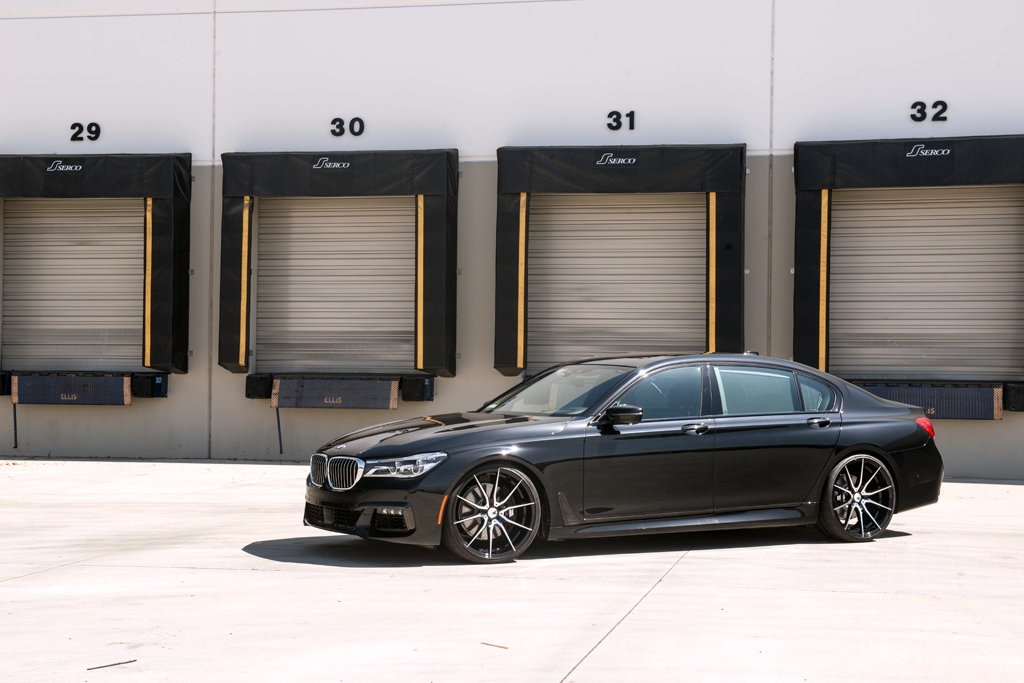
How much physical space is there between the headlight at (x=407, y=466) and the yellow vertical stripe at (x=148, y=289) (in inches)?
373

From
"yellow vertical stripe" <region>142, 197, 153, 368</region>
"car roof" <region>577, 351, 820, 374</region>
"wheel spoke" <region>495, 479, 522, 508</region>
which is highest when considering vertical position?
"yellow vertical stripe" <region>142, 197, 153, 368</region>

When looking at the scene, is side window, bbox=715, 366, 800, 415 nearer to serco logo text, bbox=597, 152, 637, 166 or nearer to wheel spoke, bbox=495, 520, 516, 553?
wheel spoke, bbox=495, 520, 516, 553

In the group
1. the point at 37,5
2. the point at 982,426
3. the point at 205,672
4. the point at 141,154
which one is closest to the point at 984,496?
the point at 982,426

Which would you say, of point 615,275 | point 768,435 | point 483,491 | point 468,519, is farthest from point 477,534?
point 615,275

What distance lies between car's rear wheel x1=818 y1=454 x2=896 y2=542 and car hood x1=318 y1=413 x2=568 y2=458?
218 centimetres

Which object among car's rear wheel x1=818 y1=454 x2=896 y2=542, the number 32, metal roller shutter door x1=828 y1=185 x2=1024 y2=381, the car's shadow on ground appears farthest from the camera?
the number 32

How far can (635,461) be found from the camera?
795cm

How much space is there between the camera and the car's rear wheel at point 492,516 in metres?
7.50

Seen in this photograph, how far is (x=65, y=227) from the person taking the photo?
1686 cm

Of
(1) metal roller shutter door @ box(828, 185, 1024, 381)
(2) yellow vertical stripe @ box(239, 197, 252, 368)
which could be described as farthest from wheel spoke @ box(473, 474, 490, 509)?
(2) yellow vertical stripe @ box(239, 197, 252, 368)

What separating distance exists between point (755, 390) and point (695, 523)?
115 cm

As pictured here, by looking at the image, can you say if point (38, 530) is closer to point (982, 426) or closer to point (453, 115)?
point (453, 115)

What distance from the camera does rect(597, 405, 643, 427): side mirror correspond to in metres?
7.89

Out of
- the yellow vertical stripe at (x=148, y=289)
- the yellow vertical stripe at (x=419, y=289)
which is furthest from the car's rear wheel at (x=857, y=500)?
the yellow vertical stripe at (x=148, y=289)
